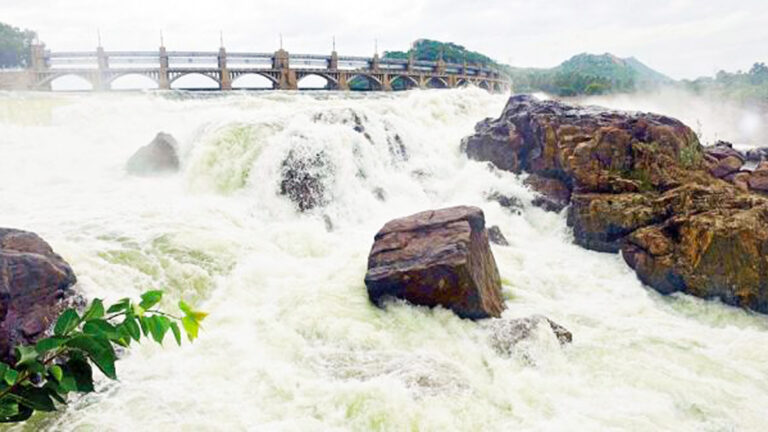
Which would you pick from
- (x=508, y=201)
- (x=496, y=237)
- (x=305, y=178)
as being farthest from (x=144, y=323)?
(x=508, y=201)

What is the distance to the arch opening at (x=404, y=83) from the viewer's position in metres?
44.7

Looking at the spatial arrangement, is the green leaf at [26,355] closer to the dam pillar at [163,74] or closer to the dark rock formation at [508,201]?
the dark rock formation at [508,201]

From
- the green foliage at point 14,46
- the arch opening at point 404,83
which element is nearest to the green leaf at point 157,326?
the arch opening at point 404,83

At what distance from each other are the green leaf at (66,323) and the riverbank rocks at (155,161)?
544 inches

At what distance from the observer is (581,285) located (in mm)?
9703

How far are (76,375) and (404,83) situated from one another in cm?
4770

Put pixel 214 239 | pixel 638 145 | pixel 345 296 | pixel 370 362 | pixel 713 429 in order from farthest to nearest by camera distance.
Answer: pixel 638 145, pixel 214 239, pixel 345 296, pixel 370 362, pixel 713 429

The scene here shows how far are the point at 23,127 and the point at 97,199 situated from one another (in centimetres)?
779

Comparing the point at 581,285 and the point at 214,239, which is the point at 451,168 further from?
the point at 214,239

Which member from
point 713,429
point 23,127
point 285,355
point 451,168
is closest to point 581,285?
point 713,429

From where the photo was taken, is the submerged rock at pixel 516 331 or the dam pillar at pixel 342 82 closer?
the submerged rock at pixel 516 331

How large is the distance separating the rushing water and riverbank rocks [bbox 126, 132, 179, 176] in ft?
2.06

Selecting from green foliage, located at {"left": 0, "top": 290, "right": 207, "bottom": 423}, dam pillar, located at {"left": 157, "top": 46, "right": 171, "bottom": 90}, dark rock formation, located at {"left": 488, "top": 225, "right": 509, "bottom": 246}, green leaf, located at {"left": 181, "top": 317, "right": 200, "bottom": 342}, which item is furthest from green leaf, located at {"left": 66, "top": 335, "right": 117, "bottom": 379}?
dam pillar, located at {"left": 157, "top": 46, "right": 171, "bottom": 90}

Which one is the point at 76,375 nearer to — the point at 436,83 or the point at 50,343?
the point at 50,343
